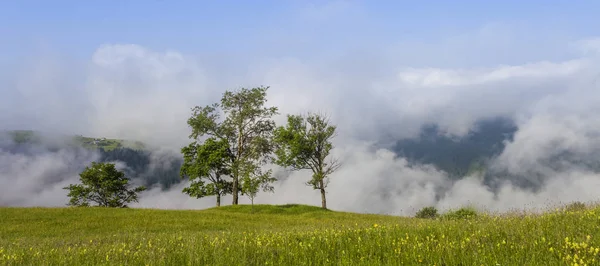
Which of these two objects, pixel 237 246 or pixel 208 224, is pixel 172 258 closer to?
pixel 237 246

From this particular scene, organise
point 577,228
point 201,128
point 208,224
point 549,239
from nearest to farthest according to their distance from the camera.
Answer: point 549,239, point 577,228, point 208,224, point 201,128

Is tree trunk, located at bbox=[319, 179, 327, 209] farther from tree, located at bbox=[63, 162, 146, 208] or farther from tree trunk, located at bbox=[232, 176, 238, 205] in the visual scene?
tree, located at bbox=[63, 162, 146, 208]

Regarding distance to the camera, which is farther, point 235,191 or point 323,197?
point 235,191

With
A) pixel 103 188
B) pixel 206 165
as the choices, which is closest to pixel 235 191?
pixel 206 165

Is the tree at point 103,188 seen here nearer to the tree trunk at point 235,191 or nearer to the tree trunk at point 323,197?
the tree trunk at point 235,191

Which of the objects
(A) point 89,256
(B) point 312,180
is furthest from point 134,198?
(A) point 89,256

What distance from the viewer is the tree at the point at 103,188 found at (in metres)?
63.3

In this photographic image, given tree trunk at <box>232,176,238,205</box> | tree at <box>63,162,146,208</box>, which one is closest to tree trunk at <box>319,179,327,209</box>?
tree trunk at <box>232,176,238,205</box>

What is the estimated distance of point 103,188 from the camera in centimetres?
6412

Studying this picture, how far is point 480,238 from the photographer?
7.71m

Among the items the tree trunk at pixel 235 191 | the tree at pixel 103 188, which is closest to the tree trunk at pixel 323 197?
the tree trunk at pixel 235 191

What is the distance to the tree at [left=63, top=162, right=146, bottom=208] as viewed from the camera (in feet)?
208

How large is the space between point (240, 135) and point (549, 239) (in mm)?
50703

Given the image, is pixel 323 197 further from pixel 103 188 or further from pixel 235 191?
pixel 103 188
